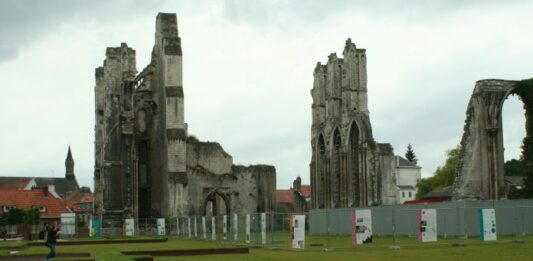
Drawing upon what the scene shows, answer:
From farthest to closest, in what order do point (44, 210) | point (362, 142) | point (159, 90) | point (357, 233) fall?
1. point (44, 210)
2. point (159, 90)
3. point (362, 142)
4. point (357, 233)

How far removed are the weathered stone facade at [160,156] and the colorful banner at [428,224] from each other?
110 ft

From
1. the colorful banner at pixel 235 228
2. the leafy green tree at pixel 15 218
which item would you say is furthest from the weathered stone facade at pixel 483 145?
the leafy green tree at pixel 15 218

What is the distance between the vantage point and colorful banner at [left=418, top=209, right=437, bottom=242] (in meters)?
32.1

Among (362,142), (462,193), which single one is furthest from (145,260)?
(362,142)

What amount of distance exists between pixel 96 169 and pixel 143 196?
35.6 ft

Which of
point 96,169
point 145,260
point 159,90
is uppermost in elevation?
point 159,90

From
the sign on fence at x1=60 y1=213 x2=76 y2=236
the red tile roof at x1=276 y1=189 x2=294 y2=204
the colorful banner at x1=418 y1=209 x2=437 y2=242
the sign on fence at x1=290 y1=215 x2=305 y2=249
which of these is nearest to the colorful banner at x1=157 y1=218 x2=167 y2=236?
the sign on fence at x1=60 y1=213 x2=76 y2=236

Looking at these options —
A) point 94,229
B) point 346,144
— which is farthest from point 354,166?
point 94,229

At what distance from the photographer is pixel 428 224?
1272 inches

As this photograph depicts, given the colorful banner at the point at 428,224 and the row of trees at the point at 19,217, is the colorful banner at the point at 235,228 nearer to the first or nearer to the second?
the colorful banner at the point at 428,224

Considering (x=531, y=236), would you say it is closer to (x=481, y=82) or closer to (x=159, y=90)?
(x=481, y=82)

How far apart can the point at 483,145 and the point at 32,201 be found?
63.6 meters

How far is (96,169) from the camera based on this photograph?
80.9 metres

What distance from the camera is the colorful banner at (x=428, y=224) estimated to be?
32.1 m
